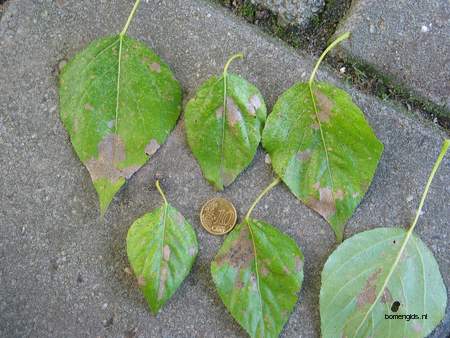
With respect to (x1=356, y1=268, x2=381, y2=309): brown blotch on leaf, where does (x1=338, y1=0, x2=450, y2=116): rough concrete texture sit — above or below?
above

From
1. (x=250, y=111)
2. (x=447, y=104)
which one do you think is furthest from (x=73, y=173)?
(x=447, y=104)

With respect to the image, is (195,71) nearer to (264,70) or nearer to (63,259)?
(264,70)

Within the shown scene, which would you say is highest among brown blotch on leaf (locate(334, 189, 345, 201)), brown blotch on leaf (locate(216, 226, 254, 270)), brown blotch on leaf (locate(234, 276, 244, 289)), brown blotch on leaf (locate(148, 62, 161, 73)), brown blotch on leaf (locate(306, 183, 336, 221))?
brown blotch on leaf (locate(334, 189, 345, 201))

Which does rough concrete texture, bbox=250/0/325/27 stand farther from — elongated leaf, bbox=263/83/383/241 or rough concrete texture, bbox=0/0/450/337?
elongated leaf, bbox=263/83/383/241

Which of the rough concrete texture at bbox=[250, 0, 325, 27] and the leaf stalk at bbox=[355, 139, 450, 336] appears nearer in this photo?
the leaf stalk at bbox=[355, 139, 450, 336]

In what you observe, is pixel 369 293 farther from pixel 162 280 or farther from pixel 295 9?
pixel 295 9

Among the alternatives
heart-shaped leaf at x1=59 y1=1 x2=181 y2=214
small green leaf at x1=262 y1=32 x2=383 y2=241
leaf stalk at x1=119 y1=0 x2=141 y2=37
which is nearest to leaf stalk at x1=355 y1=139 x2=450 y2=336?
small green leaf at x1=262 y1=32 x2=383 y2=241
